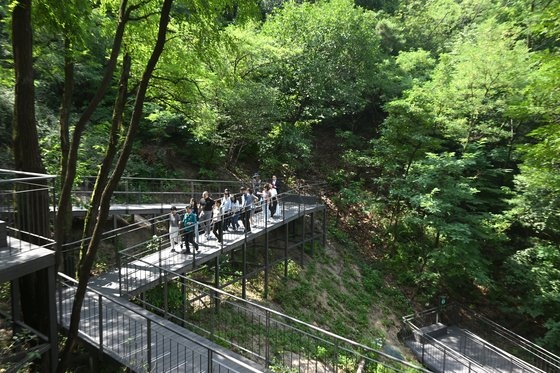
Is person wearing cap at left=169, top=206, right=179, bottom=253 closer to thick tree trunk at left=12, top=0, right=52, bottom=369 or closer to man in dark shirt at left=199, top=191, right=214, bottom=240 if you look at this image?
man in dark shirt at left=199, top=191, right=214, bottom=240

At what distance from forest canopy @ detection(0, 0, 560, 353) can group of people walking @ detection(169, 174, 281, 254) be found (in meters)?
3.14

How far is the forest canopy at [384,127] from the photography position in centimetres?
1279

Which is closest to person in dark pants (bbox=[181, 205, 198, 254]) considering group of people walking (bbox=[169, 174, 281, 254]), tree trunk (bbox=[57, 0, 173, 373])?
group of people walking (bbox=[169, 174, 281, 254])

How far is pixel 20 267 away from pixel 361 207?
20.7 meters

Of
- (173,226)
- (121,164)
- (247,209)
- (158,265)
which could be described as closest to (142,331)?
(158,265)

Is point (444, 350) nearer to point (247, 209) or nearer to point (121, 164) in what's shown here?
point (247, 209)

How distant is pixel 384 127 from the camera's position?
73.3 feet

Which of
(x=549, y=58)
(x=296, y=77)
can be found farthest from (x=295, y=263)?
(x=549, y=58)

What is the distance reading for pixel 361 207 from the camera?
986 inches

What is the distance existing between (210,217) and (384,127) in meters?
12.6

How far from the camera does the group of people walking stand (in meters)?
12.1

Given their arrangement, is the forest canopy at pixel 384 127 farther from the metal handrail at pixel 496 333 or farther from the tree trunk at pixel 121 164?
the tree trunk at pixel 121 164

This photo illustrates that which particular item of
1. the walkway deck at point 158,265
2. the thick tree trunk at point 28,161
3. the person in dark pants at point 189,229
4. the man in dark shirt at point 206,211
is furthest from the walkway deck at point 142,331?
the man in dark shirt at point 206,211

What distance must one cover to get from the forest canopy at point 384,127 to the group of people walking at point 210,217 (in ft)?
10.3
